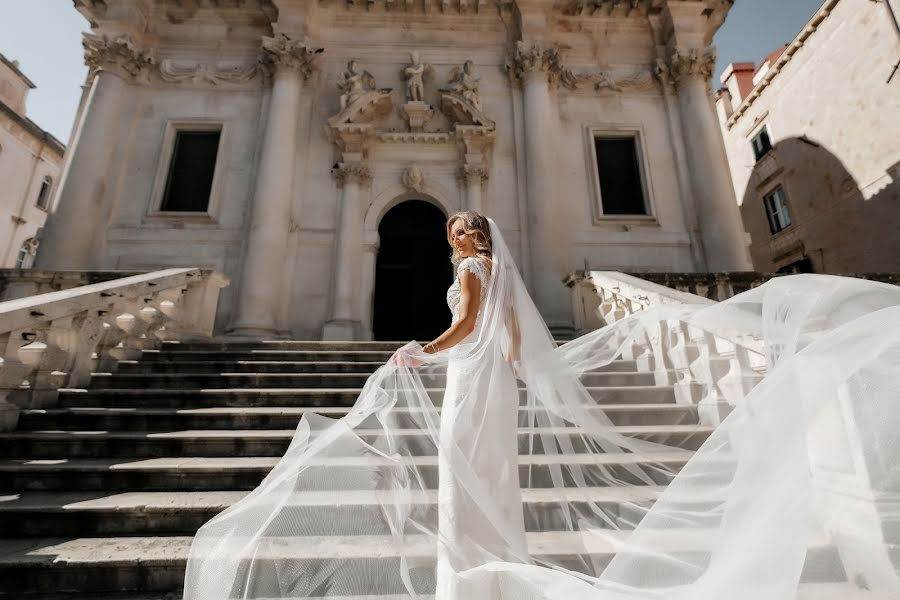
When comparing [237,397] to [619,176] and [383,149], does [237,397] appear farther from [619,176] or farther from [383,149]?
A: [619,176]

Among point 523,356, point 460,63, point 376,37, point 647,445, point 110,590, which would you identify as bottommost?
point 110,590

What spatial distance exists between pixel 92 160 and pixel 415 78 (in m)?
7.88

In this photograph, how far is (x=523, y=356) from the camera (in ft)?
8.54

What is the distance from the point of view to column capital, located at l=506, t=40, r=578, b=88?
10398mm

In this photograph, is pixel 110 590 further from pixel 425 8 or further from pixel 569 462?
pixel 425 8

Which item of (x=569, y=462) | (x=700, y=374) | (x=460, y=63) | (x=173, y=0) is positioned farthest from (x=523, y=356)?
(x=173, y=0)

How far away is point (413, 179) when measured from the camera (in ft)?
33.1

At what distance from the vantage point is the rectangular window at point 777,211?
16.5 metres

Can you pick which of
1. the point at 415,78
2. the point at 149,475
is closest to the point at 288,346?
the point at 149,475

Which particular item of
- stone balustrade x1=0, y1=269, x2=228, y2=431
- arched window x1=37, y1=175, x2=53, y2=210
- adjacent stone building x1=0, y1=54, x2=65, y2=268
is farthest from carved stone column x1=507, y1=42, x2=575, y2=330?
arched window x1=37, y1=175, x2=53, y2=210

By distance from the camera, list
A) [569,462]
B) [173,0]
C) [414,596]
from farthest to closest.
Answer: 1. [173,0]
2. [569,462]
3. [414,596]

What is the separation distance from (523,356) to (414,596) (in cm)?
141

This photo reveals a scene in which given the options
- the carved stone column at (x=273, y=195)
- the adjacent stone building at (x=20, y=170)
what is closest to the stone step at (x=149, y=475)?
the carved stone column at (x=273, y=195)

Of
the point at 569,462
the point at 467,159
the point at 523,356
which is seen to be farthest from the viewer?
the point at 467,159
